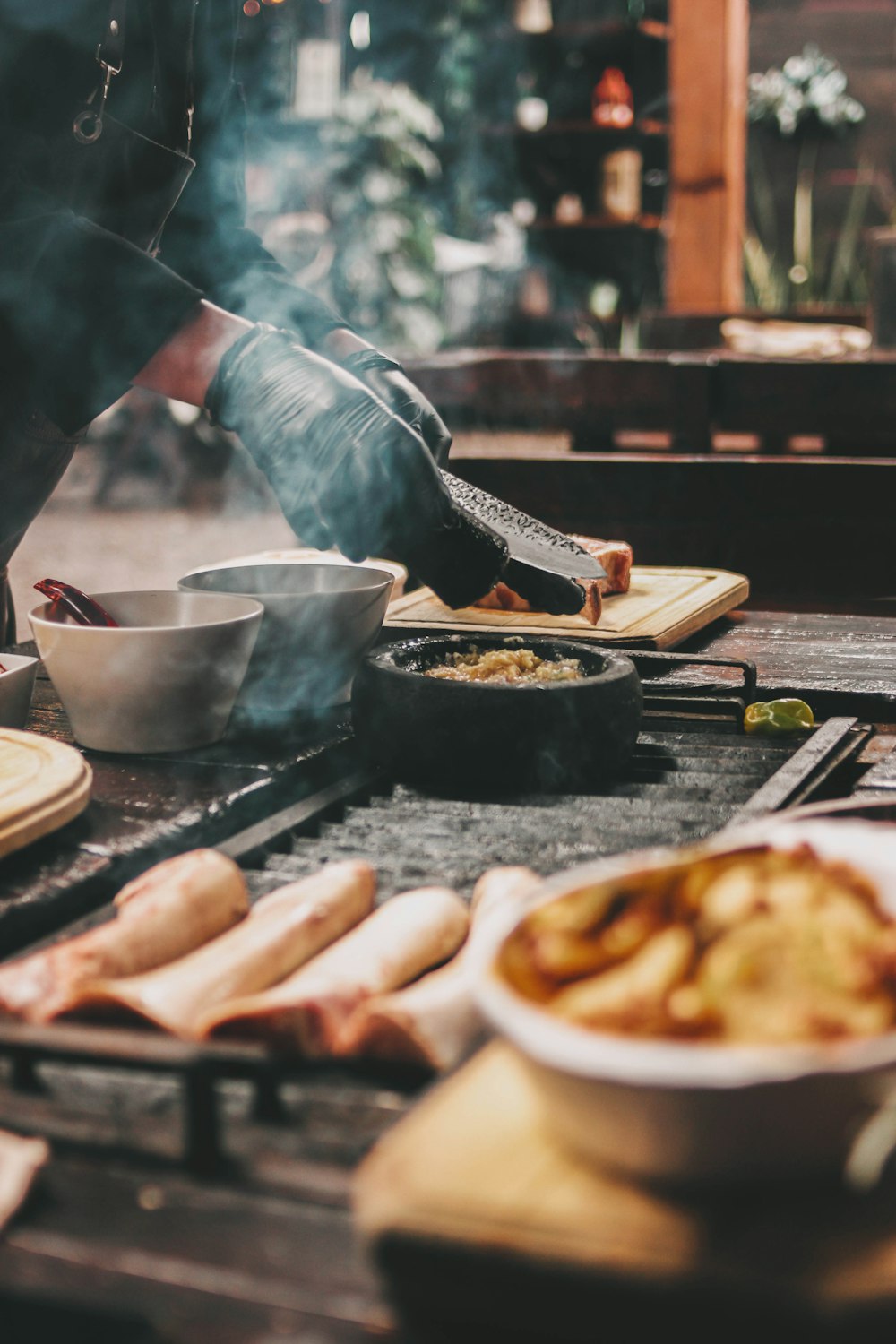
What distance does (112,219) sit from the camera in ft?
7.08

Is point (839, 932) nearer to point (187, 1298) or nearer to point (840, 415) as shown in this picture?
point (187, 1298)

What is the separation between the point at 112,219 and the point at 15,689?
93cm

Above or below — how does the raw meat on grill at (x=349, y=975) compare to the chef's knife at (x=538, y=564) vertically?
below

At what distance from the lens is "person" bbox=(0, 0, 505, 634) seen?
163 centimetres

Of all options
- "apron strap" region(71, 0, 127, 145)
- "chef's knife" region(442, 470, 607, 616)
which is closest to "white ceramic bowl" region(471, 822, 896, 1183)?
"chef's knife" region(442, 470, 607, 616)

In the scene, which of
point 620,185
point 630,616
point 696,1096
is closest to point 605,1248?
point 696,1096

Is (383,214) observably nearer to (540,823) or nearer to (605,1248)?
(540,823)

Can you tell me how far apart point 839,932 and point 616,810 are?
76 cm

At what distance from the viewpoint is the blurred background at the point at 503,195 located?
7.69 metres

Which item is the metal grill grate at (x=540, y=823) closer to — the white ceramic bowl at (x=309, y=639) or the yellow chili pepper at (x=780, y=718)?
the yellow chili pepper at (x=780, y=718)

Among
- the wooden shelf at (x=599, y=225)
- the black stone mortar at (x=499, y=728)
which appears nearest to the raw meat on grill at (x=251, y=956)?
the black stone mortar at (x=499, y=728)

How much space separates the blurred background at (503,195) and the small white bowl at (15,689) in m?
4.61

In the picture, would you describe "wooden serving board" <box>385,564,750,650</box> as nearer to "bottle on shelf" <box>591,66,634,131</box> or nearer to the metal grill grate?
the metal grill grate

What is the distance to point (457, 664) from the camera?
1714mm
